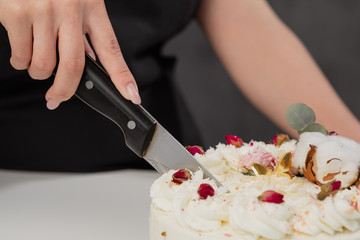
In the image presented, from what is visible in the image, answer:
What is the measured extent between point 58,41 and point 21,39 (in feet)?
0.18

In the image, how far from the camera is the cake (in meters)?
0.71

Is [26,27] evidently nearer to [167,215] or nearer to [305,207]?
[167,215]

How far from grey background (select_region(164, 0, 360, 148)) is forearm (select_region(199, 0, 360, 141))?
1.08 metres

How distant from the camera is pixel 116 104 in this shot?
2.81ft

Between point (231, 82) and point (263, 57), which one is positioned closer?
point (263, 57)

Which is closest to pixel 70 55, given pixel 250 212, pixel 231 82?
pixel 250 212

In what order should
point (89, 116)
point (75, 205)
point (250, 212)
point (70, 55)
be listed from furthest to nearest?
point (89, 116), point (75, 205), point (70, 55), point (250, 212)

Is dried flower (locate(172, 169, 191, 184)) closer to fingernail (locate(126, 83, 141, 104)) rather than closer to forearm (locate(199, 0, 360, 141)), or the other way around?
fingernail (locate(126, 83, 141, 104))

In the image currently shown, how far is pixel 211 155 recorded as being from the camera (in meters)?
0.92

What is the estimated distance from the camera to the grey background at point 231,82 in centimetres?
245

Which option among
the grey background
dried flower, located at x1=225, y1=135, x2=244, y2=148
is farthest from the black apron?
the grey background

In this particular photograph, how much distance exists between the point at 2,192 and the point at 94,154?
278 millimetres

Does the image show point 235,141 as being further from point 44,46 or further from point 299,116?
point 44,46

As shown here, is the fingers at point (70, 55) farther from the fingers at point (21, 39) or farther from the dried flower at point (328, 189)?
the dried flower at point (328, 189)
